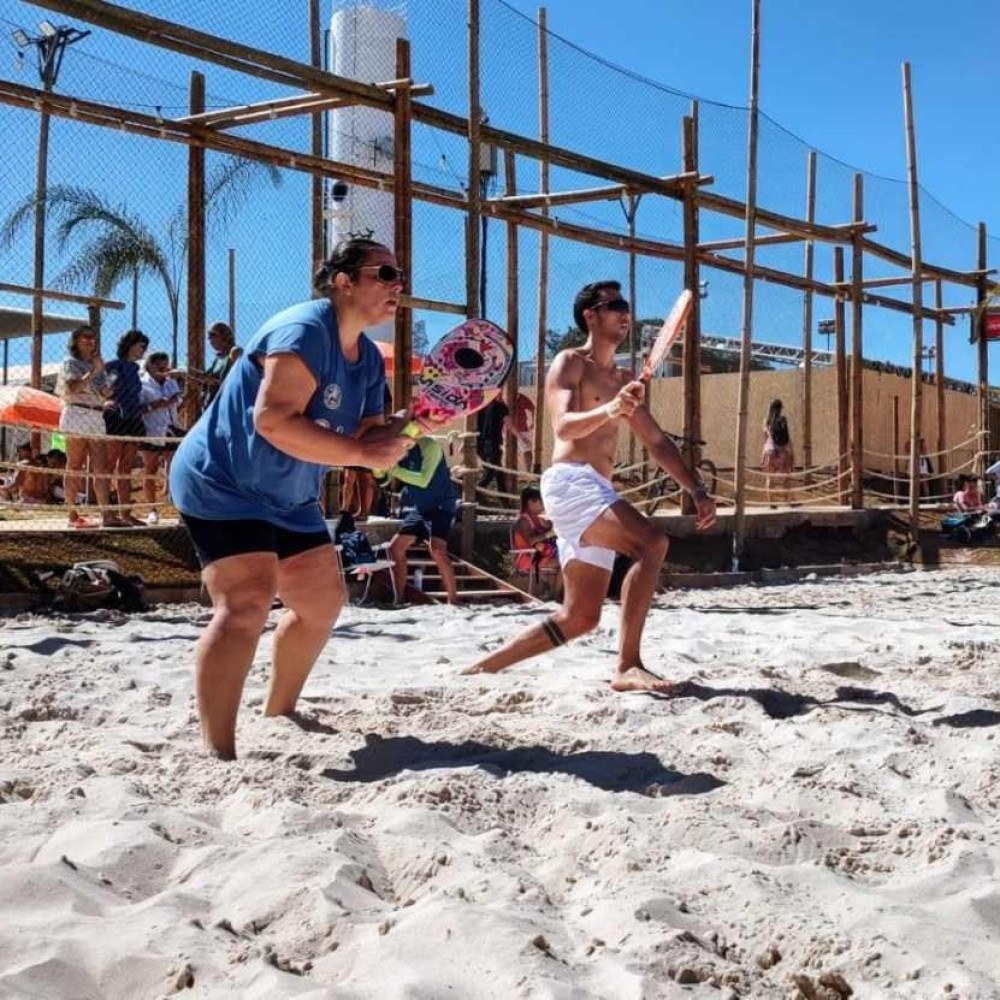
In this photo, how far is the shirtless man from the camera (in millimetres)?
4848

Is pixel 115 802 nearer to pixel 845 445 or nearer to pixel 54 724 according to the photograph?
pixel 54 724

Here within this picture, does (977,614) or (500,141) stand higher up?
(500,141)

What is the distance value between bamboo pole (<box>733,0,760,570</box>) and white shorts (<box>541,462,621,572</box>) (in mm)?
5811

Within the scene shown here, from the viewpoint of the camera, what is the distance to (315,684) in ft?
16.5

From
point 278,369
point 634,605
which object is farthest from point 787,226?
point 278,369

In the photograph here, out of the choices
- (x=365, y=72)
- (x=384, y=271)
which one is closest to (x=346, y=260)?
(x=384, y=271)

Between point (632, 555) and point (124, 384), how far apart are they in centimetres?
533

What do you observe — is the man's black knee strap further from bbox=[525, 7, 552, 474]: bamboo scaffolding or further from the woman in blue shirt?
bbox=[525, 7, 552, 474]: bamboo scaffolding

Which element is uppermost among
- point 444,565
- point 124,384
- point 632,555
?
point 124,384

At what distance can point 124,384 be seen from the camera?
9.06m

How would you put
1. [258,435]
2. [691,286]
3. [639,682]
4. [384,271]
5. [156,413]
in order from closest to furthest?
[258,435] → [384,271] → [639,682] → [156,413] → [691,286]

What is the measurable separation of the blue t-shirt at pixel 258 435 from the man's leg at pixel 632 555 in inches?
57.4

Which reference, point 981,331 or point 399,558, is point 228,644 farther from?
point 981,331

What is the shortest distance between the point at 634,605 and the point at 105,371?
5.39 metres
